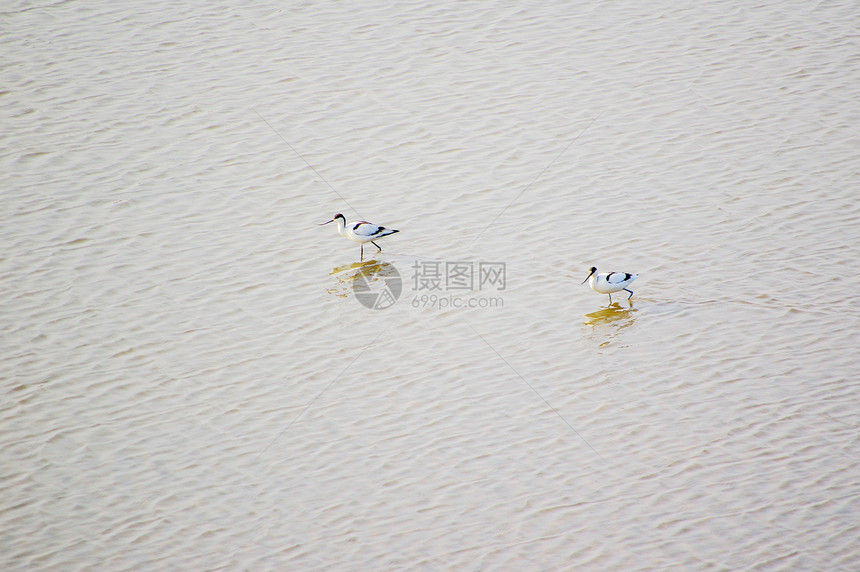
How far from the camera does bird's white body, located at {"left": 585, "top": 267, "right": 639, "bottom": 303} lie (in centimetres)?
855

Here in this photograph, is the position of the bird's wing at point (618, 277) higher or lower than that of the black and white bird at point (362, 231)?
lower

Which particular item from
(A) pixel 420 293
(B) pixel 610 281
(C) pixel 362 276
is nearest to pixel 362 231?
(C) pixel 362 276

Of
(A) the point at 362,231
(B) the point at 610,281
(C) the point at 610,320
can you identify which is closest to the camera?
(B) the point at 610,281

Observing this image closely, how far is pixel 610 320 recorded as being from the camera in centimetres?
870

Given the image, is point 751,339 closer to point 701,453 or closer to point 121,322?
point 701,453

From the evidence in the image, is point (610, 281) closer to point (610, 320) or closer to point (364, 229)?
point (610, 320)

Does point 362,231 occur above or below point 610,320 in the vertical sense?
above

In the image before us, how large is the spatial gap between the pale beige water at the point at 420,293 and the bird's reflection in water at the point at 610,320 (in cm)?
4

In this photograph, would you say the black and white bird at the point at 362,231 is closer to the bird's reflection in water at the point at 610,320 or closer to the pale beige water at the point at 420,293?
the pale beige water at the point at 420,293

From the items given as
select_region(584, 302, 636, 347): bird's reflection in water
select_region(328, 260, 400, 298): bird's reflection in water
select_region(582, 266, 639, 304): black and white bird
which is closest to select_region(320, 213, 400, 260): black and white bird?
select_region(328, 260, 400, 298): bird's reflection in water

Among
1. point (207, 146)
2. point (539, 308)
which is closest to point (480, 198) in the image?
point (539, 308)

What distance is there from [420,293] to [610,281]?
2070 mm

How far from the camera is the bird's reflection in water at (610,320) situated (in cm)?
852

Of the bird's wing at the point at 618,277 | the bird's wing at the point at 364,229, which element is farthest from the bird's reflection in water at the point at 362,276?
the bird's wing at the point at 618,277
